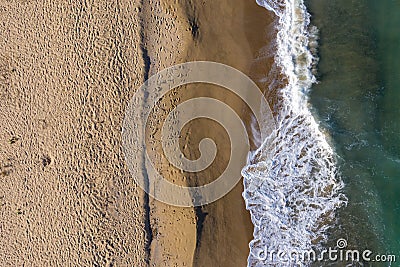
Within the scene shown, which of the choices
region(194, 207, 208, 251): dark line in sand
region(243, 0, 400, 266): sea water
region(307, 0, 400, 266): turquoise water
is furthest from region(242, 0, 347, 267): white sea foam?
region(194, 207, 208, 251): dark line in sand

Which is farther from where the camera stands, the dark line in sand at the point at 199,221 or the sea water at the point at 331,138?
the sea water at the point at 331,138

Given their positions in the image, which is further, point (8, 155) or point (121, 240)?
point (8, 155)

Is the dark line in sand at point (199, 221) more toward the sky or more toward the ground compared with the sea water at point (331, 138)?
more toward the ground

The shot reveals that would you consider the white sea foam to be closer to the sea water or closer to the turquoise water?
the sea water

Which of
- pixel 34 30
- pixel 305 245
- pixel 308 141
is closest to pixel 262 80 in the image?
pixel 308 141

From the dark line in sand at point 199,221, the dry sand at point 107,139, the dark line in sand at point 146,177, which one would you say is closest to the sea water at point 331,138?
the dry sand at point 107,139

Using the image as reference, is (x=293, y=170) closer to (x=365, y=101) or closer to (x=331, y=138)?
(x=331, y=138)

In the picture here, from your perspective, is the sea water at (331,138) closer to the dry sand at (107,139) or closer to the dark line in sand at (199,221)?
the dry sand at (107,139)

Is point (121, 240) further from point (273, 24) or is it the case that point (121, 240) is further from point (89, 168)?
point (273, 24)
